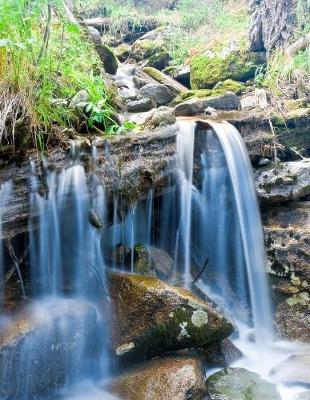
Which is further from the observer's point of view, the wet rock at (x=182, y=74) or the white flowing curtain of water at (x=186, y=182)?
the wet rock at (x=182, y=74)

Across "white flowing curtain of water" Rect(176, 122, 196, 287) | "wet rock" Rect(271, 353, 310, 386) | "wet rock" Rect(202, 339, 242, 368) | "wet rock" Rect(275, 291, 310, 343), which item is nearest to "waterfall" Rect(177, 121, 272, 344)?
"white flowing curtain of water" Rect(176, 122, 196, 287)

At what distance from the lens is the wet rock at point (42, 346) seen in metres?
3.24

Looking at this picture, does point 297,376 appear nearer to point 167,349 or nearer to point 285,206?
point 167,349

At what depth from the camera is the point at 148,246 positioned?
4738 millimetres

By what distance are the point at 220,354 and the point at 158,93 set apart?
193 inches

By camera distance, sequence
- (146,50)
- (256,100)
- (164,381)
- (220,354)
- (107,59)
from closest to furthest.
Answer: (164,381) < (220,354) < (256,100) < (107,59) < (146,50)

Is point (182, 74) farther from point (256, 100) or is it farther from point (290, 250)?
point (290, 250)

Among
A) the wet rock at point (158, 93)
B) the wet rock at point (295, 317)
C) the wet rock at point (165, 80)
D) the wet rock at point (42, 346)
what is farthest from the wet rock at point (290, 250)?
the wet rock at point (165, 80)

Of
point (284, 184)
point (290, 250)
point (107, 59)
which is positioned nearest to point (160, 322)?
point (290, 250)

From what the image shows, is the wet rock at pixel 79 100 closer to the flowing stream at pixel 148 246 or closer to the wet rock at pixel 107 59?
the flowing stream at pixel 148 246

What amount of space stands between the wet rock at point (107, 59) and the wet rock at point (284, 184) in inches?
172

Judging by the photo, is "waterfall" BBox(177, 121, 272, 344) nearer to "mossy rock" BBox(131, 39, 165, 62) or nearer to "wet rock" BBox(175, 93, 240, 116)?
"wet rock" BBox(175, 93, 240, 116)

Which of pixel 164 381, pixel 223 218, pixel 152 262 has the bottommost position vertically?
pixel 164 381

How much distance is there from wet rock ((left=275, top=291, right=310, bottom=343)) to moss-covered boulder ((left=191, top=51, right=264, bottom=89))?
5100mm
